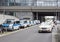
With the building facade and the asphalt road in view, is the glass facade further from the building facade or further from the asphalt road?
the asphalt road

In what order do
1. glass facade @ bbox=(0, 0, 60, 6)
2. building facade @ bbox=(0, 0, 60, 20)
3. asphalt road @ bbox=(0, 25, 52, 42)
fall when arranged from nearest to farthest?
asphalt road @ bbox=(0, 25, 52, 42), building facade @ bbox=(0, 0, 60, 20), glass facade @ bbox=(0, 0, 60, 6)

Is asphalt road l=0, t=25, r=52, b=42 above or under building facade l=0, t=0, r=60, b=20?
above

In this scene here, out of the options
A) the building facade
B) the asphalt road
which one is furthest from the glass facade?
the asphalt road

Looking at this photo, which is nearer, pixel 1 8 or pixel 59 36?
pixel 59 36

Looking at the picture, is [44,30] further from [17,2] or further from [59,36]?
[17,2]

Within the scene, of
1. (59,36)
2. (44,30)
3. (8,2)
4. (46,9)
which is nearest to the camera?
(59,36)

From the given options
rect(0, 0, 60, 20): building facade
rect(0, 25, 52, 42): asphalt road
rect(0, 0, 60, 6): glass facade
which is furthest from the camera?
rect(0, 0, 60, 6): glass facade

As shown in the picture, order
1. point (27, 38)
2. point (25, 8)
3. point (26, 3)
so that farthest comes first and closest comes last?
1. point (26, 3)
2. point (25, 8)
3. point (27, 38)

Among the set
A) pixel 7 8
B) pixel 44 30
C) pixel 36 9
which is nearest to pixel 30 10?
pixel 36 9

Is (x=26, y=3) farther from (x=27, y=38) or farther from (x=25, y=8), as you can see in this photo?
(x=27, y=38)

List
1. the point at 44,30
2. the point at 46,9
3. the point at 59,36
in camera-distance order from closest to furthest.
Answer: the point at 59,36 < the point at 44,30 < the point at 46,9

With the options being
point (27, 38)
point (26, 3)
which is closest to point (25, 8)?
point (26, 3)

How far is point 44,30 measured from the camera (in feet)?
83.9

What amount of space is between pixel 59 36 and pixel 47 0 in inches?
3912
